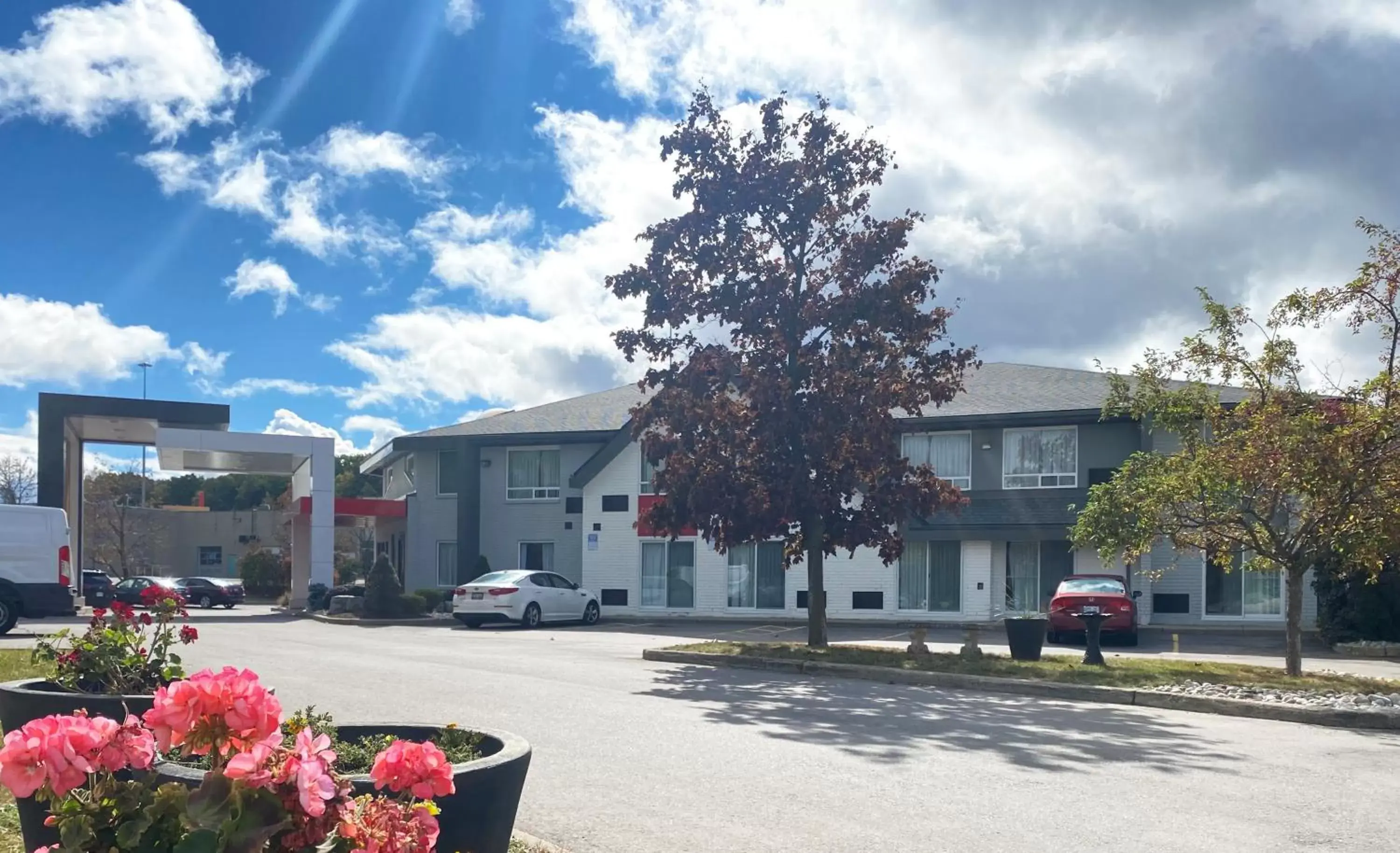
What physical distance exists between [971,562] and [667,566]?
8636mm

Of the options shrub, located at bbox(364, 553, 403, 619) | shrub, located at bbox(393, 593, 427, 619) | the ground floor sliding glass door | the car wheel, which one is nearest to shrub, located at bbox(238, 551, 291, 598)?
shrub, located at bbox(393, 593, 427, 619)

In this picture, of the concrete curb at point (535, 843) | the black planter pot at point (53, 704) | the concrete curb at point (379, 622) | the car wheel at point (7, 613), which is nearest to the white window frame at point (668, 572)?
the concrete curb at point (379, 622)

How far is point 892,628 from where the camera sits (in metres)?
29.8

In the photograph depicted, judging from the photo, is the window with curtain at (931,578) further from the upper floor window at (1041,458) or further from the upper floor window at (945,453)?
the upper floor window at (1041,458)

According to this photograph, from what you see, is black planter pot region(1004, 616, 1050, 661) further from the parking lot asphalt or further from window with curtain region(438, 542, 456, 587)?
window with curtain region(438, 542, 456, 587)

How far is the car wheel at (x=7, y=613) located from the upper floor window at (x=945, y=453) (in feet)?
65.3

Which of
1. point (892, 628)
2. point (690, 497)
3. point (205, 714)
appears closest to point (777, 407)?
point (690, 497)

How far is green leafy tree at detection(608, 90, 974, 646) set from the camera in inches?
794

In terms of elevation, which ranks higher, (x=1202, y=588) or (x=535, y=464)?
(x=535, y=464)

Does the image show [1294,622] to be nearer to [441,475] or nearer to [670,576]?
[670,576]

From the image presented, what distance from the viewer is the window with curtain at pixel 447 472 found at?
3941 cm

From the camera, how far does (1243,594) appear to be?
2905cm

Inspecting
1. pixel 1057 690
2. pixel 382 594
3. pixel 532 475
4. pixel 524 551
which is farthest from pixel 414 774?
pixel 524 551

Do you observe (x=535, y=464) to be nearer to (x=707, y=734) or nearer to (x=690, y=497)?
(x=690, y=497)
